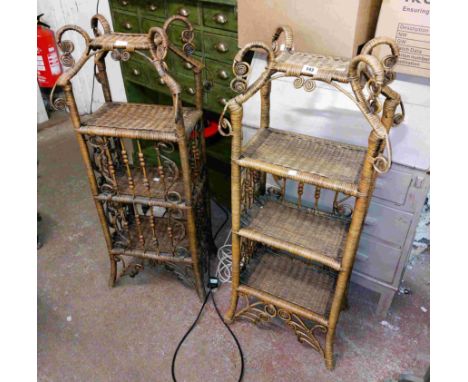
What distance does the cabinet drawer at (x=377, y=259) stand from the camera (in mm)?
1416

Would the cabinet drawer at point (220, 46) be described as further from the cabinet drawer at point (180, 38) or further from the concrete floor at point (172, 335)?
the concrete floor at point (172, 335)

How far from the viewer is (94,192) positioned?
1.45 m

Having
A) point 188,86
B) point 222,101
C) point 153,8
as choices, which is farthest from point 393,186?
point 153,8

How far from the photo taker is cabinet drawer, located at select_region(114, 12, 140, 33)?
1895mm

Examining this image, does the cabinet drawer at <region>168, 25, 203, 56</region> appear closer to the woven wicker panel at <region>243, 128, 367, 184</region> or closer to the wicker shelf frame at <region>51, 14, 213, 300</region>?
the wicker shelf frame at <region>51, 14, 213, 300</region>

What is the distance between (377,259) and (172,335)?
2.80ft

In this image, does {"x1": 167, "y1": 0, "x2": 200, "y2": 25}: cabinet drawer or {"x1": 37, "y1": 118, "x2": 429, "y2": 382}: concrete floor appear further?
{"x1": 167, "y1": 0, "x2": 200, "y2": 25}: cabinet drawer

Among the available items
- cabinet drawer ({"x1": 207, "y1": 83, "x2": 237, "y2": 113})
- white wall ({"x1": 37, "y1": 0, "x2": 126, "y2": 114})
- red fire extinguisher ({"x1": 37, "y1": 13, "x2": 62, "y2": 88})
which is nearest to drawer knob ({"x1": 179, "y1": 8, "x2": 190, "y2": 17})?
cabinet drawer ({"x1": 207, "y1": 83, "x2": 237, "y2": 113})

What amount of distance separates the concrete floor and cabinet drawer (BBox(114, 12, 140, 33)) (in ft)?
3.70

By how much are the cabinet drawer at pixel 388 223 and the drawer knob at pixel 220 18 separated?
910 mm

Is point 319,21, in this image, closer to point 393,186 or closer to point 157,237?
point 393,186

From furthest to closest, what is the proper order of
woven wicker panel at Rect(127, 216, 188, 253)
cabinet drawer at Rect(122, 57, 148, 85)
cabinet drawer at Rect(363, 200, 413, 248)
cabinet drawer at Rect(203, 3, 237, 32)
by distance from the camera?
1. cabinet drawer at Rect(122, 57, 148, 85)
2. woven wicker panel at Rect(127, 216, 188, 253)
3. cabinet drawer at Rect(203, 3, 237, 32)
4. cabinet drawer at Rect(363, 200, 413, 248)

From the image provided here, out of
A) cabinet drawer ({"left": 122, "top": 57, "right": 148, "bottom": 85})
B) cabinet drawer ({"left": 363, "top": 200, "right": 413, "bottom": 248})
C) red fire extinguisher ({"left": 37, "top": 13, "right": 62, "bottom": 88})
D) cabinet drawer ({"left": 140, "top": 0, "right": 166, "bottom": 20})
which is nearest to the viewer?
cabinet drawer ({"left": 363, "top": 200, "right": 413, "bottom": 248})

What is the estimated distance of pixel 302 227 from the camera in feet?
4.33
